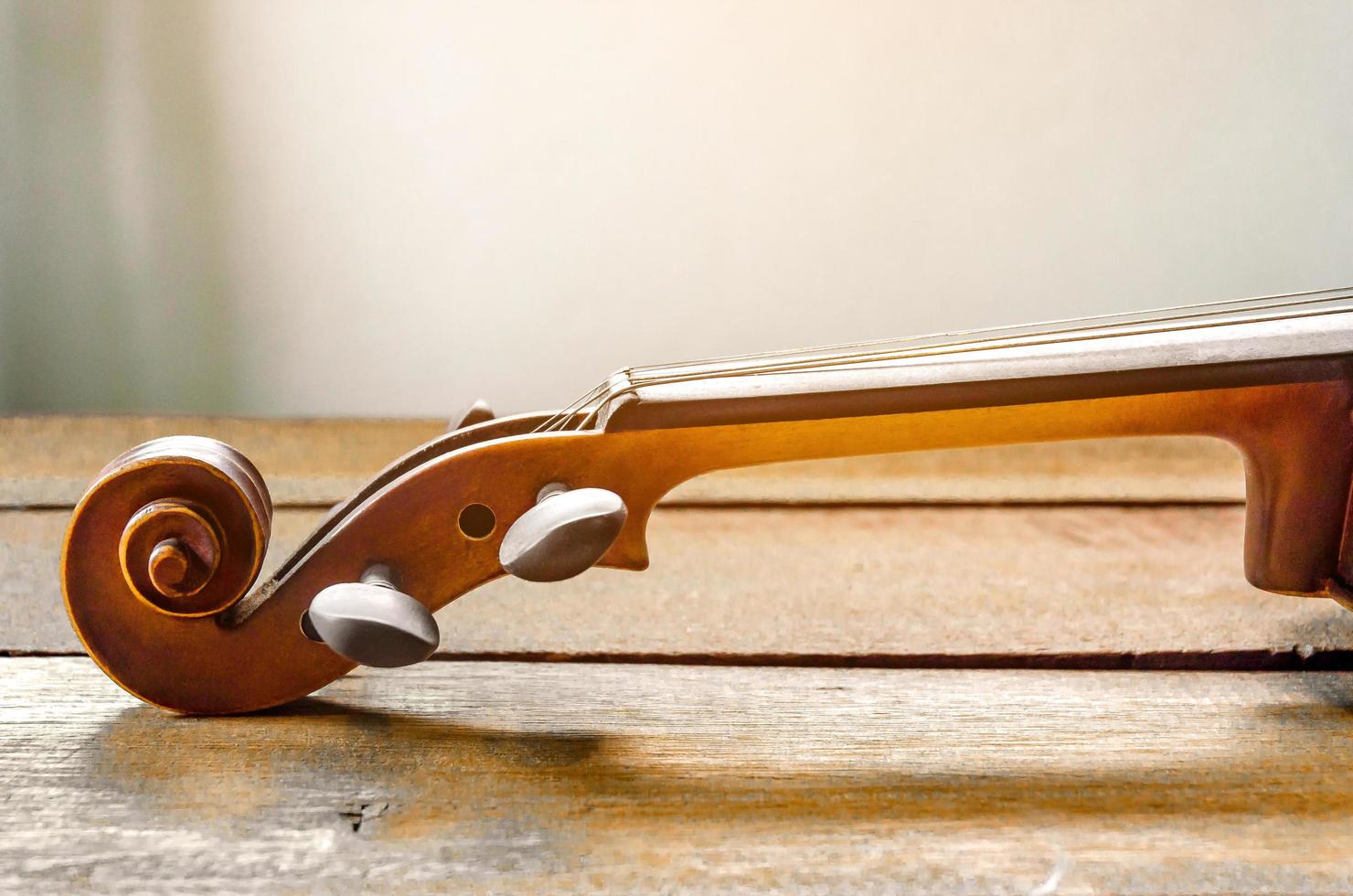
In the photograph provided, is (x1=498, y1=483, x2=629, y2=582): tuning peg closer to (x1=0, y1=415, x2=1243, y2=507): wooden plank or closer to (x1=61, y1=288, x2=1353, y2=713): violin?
(x1=61, y1=288, x2=1353, y2=713): violin

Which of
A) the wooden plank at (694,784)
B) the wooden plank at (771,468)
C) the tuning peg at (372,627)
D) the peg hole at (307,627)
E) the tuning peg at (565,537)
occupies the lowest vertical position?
the wooden plank at (771,468)

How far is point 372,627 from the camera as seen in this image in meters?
0.41

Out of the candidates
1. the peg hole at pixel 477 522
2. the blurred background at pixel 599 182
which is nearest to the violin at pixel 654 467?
the peg hole at pixel 477 522

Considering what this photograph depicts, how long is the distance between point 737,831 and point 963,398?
9.2 inches

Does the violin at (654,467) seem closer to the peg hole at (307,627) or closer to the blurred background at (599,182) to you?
the peg hole at (307,627)

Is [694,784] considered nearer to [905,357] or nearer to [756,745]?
[756,745]

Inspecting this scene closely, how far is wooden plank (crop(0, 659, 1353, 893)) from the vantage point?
38cm

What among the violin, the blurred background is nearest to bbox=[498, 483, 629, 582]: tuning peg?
the violin

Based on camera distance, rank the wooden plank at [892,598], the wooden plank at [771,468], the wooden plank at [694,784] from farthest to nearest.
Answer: the wooden plank at [771,468] < the wooden plank at [892,598] < the wooden plank at [694,784]

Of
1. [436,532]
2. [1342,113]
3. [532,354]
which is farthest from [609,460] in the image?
[1342,113]

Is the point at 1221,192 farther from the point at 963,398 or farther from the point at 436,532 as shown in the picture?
the point at 436,532

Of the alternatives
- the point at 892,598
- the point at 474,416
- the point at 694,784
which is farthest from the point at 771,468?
the point at 694,784

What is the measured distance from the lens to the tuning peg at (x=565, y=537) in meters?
0.41

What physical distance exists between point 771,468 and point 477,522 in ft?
2.35
